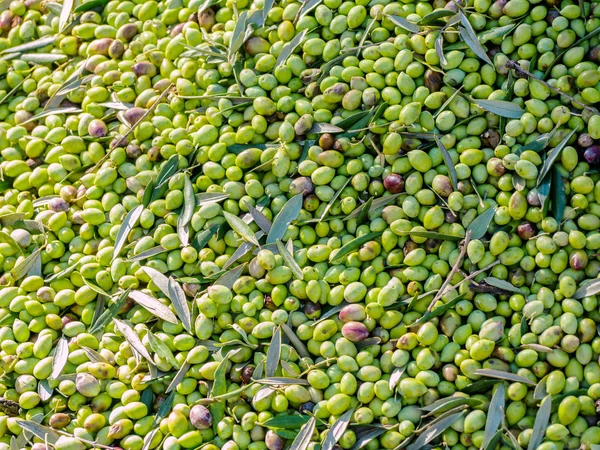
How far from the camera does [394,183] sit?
2.00 m

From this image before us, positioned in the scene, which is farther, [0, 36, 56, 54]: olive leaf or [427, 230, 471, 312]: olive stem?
[0, 36, 56, 54]: olive leaf

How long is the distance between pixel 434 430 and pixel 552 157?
0.82m

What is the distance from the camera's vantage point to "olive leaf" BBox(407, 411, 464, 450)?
5.63 ft

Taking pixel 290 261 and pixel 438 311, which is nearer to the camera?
pixel 438 311

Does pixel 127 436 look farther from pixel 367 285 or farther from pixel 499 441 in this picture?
pixel 499 441

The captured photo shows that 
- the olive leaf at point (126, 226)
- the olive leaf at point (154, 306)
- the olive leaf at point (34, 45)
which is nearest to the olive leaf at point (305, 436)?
the olive leaf at point (154, 306)

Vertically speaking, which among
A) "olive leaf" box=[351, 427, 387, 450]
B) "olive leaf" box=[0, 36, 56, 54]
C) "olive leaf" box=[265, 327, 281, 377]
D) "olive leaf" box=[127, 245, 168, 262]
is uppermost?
"olive leaf" box=[0, 36, 56, 54]

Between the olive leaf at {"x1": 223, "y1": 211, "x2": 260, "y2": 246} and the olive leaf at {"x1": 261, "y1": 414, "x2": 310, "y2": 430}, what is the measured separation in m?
0.51

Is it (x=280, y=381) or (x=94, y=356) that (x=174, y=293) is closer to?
(x=94, y=356)

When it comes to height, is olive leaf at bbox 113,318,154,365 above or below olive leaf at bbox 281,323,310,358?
above

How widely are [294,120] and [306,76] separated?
165mm

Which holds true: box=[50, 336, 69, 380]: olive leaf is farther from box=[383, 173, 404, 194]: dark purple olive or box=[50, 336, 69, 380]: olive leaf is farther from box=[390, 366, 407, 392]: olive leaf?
box=[383, 173, 404, 194]: dark purple olive

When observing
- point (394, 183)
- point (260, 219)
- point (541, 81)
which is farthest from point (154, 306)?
point (541, 81)

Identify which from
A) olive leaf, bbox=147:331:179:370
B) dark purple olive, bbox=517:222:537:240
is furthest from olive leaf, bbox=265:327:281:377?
dark purple olive, bbox=517:222:537:240
